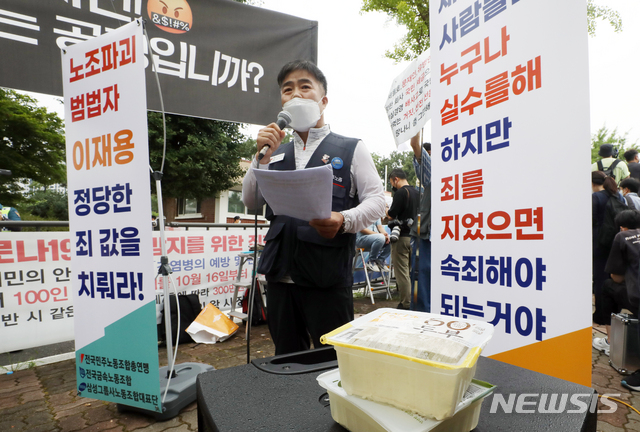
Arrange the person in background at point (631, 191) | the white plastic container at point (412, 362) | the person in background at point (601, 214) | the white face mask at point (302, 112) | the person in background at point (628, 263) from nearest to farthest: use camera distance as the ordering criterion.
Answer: the white plastic container at point (412, 362) → the white face mask at point (302, 112) → the person in background at point (628, 263) → the person in background at point (601, 214) → the person in background at point (631, 191)

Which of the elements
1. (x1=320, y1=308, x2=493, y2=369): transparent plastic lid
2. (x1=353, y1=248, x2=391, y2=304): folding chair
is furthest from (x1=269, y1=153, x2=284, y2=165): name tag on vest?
(x1=353, y1=248, x2=391, y2=304): folding chair

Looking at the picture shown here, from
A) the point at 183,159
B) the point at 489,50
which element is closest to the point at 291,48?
the point at 489,50

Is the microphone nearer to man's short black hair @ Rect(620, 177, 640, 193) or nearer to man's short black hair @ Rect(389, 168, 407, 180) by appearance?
man's short black hair @ Rect(389, 168, 407, 180)

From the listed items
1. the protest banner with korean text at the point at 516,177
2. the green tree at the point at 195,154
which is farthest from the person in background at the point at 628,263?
the green tree at the point at 195,154

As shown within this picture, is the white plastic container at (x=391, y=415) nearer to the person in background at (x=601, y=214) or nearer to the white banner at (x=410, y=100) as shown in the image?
the white banner at (x=410, y=100)

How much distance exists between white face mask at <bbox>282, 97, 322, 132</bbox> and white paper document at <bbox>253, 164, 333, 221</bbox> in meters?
0.48

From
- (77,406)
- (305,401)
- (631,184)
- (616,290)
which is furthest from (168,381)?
(631,184)

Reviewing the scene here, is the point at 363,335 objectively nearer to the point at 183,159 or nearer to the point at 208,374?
the point at 208,374

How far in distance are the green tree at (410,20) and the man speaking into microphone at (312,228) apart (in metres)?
9.02

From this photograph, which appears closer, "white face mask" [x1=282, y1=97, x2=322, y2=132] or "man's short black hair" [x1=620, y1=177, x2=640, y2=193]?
"white face mask" [x1=282, y1=97, x2=322, y2=132]

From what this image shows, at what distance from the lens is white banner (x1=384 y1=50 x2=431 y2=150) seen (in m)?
2.43

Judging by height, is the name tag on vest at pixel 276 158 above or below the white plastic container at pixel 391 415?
above

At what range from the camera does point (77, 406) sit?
2.26 m

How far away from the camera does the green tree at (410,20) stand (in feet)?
31.7
